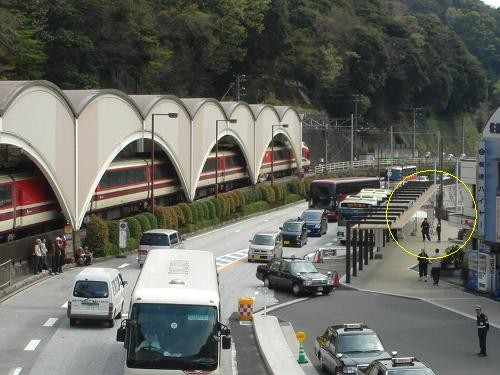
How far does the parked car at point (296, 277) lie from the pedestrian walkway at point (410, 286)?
2.84 metres

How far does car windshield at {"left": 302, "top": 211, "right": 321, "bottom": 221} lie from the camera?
57456 mm

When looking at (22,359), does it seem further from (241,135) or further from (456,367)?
(241,135)

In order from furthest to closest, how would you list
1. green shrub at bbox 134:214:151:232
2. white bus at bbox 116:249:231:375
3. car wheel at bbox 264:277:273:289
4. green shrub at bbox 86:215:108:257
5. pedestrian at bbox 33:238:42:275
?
green shrub at bbox 134:214:151:232, green shrub at bbox 86:215:108:257, pedestrian at bbox 33:238:42:275, car wheel at bbox 264:277:273:289, white bus at bbox 116:249:231:375

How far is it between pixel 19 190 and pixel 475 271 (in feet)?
63.2

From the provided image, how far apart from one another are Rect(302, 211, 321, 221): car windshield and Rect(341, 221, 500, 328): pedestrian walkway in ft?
22.0

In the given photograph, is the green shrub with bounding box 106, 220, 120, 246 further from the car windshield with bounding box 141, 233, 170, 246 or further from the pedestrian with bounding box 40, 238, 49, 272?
the pedestrian with bounding box 40, 238, 49, 272

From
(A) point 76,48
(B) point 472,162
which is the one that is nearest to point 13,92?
(B) point 472,162

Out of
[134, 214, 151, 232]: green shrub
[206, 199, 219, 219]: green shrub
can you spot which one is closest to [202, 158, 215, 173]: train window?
[206, 199, 219, 219]: green shrub

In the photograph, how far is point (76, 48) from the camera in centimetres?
7988

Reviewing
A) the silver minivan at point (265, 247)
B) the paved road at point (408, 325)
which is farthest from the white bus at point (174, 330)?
the silver minivan at point (265, 247)

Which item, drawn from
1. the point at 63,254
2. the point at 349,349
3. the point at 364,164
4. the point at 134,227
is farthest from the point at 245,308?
the point at 364,164

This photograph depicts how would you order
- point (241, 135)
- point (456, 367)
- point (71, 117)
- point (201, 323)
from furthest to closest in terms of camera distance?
1. point (241, 135)
2. point (71, 117)
3. point (456, 367)
4. point (201, 323)

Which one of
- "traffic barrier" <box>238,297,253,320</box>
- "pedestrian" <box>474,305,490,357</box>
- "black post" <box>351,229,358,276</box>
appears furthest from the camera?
"black post" <box>351,229,358,276</box>

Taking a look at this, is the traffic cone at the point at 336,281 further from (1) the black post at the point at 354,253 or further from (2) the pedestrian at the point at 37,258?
(2) the pedestrian at the point at 37,258
